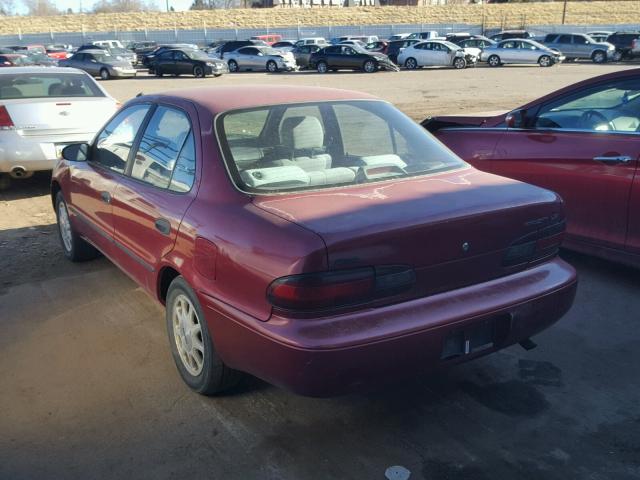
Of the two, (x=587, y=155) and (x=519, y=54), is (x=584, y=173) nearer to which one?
(x=587, y=155)

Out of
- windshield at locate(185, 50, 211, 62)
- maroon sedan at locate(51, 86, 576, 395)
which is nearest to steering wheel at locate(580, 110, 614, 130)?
maroon sedan at locate(51, 86, 576, 395)

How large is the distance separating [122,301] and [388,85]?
66.4ft

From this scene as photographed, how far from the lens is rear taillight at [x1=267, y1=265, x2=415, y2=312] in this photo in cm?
266

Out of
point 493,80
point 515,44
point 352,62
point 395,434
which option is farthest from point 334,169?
point 515,44

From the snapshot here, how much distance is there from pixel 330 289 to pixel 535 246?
125 centimetres

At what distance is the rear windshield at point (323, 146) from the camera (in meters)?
3.40

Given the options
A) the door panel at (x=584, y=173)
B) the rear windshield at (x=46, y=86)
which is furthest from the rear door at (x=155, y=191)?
the rear windshield at (x=46, y=86)

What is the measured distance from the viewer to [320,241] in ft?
8.74

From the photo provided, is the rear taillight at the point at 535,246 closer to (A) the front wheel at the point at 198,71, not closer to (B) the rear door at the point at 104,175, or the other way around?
(B) the rear door at the point at 104,175

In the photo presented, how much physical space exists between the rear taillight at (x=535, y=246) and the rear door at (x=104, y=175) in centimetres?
249

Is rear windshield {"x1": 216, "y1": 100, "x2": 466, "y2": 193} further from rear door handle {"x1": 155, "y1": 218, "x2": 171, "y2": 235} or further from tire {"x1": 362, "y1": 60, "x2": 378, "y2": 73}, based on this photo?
tire {"x1": 362, "y1": 60, "x2": 378, "y2": 73}

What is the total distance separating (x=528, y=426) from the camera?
319cm

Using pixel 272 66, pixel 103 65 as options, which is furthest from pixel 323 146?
pixel 272 66

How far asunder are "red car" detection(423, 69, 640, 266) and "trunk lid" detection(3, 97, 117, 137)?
467 centimetres
